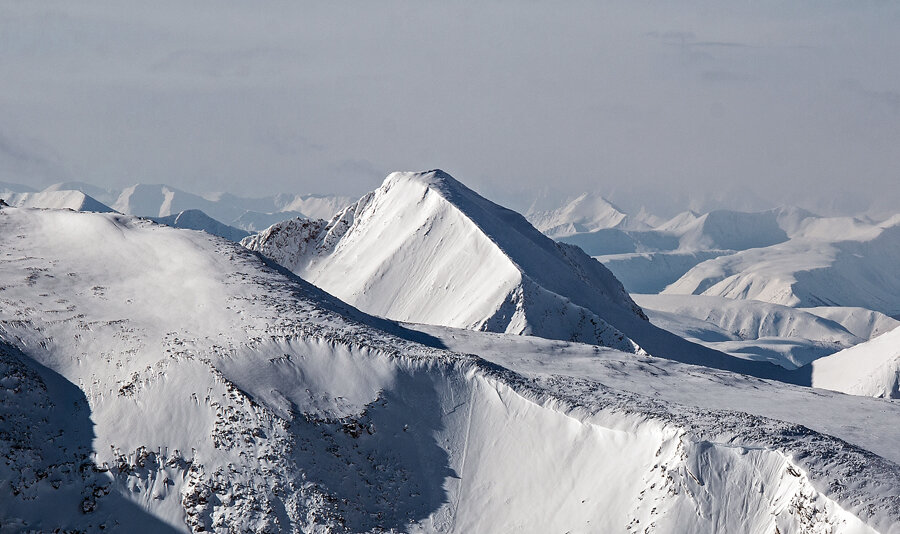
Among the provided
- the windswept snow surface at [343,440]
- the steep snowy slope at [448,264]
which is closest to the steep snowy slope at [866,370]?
the steep snowy slope at [448,264]

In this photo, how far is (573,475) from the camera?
35.5 metres

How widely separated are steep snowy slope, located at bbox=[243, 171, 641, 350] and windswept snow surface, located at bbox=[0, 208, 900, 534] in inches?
1050

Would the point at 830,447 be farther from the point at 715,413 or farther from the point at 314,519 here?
the point at 314,519

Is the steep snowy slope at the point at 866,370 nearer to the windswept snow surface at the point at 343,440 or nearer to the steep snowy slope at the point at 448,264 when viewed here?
the steep snowy slope at the point at 448,264

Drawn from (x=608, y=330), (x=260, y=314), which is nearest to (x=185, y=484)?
(x=260, y=314)

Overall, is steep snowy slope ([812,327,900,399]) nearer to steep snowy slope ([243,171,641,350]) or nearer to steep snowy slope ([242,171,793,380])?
steep snowy slope ([242,171,793,380])

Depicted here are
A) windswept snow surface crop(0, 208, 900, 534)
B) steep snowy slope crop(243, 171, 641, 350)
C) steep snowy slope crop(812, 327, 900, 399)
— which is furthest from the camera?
steep snowy slope crop(812, 327, 900, 399)

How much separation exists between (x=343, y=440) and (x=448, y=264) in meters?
46.1

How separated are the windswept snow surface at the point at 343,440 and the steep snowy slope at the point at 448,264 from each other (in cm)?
2667

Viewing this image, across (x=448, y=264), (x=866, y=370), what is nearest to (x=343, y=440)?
(x=448, y=264)

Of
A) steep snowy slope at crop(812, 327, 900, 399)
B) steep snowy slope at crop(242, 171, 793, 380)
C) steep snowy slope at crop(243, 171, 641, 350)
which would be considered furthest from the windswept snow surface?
steep snowy slope at crop(812, 327, 900, 399)

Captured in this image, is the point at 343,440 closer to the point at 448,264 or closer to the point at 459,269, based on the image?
the point at 459,269

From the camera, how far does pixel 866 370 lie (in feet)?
279

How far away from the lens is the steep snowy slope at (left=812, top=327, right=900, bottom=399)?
80750 mm
